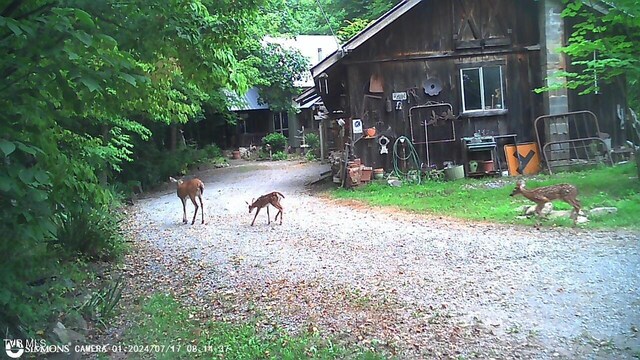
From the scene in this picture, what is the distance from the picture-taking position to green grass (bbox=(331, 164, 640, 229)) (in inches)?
409

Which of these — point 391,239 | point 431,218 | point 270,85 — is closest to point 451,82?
point 431,218

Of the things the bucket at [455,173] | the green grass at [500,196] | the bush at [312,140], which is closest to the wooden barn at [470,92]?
the bucket at [455,173]

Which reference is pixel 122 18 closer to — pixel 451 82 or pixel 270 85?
pixel 451 82

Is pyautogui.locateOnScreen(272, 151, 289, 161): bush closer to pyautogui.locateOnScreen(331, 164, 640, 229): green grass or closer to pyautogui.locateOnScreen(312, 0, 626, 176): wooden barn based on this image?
pyautogui.locateOnScreen(312, 0, 626, 176): wooden barn

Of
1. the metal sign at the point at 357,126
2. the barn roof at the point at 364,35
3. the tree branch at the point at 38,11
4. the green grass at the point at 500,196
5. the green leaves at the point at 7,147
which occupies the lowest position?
Answer: the green grass at the point at 500,196

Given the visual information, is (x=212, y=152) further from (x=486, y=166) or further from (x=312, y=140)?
(x=486, y=166)

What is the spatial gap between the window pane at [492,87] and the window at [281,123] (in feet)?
70.9

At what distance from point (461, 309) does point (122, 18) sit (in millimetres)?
4223

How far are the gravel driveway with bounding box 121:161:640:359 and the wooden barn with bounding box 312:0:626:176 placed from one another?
5.17 meters

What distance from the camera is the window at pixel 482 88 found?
17.0 meters

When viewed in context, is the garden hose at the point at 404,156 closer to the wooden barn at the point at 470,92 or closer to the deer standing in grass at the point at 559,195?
the wooden barn at the point at 470,92

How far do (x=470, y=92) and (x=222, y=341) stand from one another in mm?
13403

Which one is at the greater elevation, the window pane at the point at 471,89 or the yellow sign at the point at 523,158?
the window pane at the point at 471,89

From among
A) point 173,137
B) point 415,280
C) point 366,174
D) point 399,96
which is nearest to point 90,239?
point 415,280
